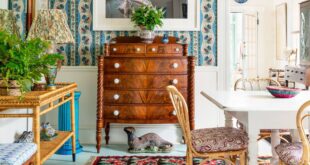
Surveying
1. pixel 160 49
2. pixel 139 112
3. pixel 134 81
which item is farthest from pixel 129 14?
pixel 139 112

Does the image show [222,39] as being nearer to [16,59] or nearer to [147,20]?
[147,20]

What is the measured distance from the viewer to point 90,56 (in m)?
4.84

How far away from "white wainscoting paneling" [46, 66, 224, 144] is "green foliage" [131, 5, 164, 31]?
864 millimetres

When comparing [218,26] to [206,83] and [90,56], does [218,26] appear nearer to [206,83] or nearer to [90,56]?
[206,83]

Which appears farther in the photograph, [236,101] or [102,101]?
[102,101]

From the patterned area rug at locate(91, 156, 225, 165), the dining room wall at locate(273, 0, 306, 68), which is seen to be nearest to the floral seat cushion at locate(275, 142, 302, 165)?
the patterned area rug at locate(91, 156, 225, 165)

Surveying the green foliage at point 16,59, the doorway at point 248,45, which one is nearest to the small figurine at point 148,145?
the green foliage at point 16,59

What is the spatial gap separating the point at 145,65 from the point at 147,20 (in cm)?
61

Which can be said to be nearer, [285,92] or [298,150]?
[298,150]

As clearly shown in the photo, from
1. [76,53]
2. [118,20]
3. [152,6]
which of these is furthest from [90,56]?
[152,6]

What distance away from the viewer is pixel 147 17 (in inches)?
177

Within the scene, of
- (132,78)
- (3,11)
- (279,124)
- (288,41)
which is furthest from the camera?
(288,41)

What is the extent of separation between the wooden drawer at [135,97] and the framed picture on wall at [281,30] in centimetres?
631

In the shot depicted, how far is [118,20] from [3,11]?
2.03 meters
